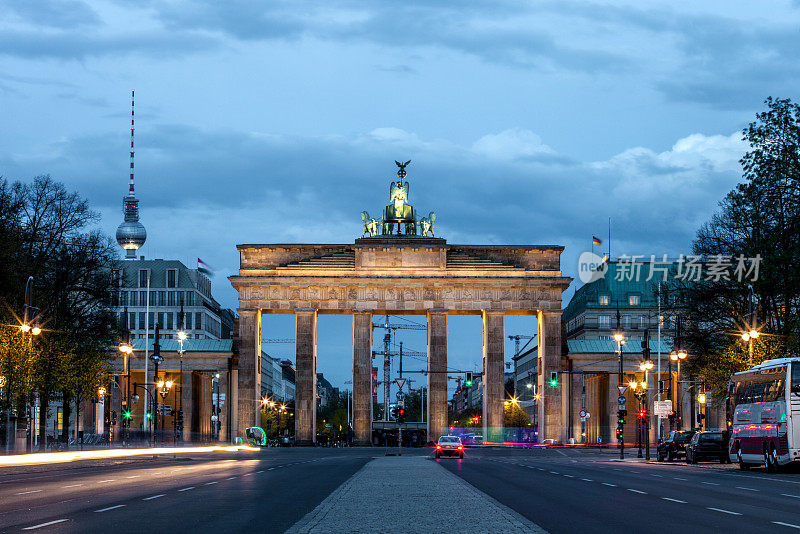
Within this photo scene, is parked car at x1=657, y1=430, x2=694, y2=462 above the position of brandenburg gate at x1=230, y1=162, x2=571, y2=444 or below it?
below

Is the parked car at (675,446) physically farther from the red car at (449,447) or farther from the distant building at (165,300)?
the distant building at (165,300)

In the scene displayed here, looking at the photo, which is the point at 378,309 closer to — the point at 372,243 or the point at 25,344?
the point at 372,243

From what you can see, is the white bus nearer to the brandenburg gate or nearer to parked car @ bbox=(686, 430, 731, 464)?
parked car @ bbox=(686, 430, 731, 464)

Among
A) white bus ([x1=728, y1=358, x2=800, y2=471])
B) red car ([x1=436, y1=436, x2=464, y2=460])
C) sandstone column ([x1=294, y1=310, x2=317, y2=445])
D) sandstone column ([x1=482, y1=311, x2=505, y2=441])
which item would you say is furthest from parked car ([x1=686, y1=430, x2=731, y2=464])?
sandstone column ([x1=294, y1=310, x2=317, y2=445])

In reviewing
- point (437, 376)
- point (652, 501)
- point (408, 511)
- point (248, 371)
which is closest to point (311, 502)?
point (408, 511)

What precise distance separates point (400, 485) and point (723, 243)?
4718 centimetres

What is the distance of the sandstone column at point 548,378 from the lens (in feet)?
354

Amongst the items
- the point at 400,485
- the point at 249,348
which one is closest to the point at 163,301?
the point at 249,348

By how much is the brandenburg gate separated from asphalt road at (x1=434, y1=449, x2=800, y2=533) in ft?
217

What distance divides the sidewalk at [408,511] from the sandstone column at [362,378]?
7642 cm

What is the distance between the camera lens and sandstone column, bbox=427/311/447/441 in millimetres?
109125

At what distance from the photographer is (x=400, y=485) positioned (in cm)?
3394

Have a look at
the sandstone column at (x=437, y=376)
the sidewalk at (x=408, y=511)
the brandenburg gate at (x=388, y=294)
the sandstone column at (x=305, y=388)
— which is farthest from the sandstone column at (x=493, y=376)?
the sidewalk at (x=408, y=511)

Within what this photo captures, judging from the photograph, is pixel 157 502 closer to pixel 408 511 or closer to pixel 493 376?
pixel 408 511
